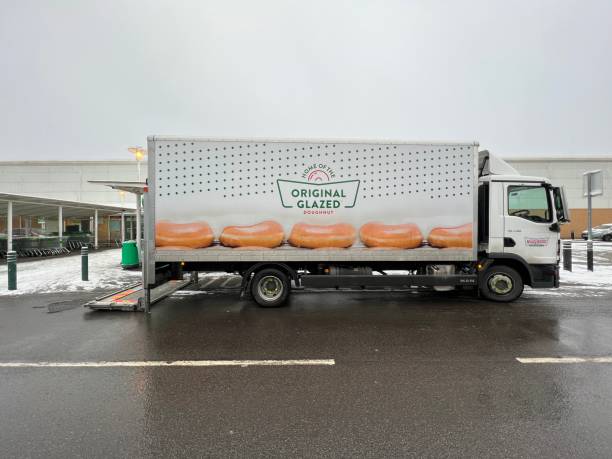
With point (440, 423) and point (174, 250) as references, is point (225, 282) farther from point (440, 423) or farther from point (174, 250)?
point (440, 423)

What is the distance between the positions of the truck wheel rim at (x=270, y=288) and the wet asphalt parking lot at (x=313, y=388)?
580 millimetres

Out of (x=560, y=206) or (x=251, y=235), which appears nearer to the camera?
(x=251, y=235)

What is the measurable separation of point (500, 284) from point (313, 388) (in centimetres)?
560

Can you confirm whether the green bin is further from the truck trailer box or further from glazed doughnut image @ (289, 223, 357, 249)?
glazed doughnut image @ (289, 223, 357, 249)

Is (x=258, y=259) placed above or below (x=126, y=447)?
above

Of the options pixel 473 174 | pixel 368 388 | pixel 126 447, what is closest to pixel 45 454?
pixel 126 447

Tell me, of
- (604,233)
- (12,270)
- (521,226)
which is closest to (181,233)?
(12,270)

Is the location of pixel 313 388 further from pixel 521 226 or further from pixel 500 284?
pixel 521 226

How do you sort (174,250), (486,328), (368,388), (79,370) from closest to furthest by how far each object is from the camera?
(368,388), (79,370), (486,328), (174,250)

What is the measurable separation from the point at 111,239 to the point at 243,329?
31.3m

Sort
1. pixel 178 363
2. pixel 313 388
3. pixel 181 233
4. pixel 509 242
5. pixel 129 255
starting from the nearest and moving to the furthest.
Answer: pixel 313 388, pixel 178 363, pixel 181 233, pixel 509 242, pixel 129 255

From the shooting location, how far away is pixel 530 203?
727 centimetres

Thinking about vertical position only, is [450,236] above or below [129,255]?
above

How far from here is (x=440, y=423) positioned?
2936mm
